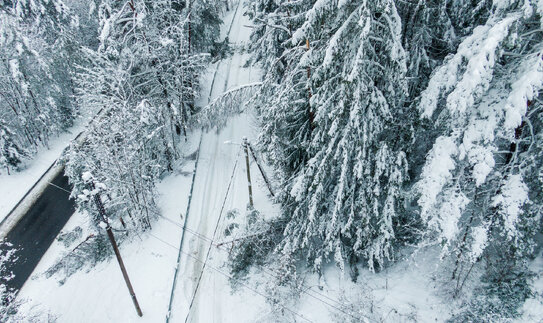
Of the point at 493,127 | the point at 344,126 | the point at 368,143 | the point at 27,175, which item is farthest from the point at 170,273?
the point at 27,175

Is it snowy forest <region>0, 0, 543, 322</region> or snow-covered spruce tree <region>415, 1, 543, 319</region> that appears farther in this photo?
snowy forest <region>0, 0, 543, 322</region>

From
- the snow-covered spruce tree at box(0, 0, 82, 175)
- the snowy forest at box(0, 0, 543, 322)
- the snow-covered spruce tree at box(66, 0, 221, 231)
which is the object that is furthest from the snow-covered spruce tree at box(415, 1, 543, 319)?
the snow-covered spruce tree at box(0, 0, 82, 175)

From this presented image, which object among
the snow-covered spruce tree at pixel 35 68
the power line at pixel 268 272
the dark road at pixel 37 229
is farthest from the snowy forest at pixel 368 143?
the snow-covered spruce tree at pixel 35 68

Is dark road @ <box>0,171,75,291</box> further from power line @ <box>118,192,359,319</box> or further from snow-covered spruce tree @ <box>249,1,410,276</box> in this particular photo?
snow-covered spruce tree @ <box>249,1,410,276</box>

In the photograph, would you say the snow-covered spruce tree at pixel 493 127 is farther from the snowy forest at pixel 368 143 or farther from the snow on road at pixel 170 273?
the snow on road at pixel 170 273

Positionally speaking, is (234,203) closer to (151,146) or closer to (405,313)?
(151,146)

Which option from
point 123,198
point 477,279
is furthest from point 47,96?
point 477,279
